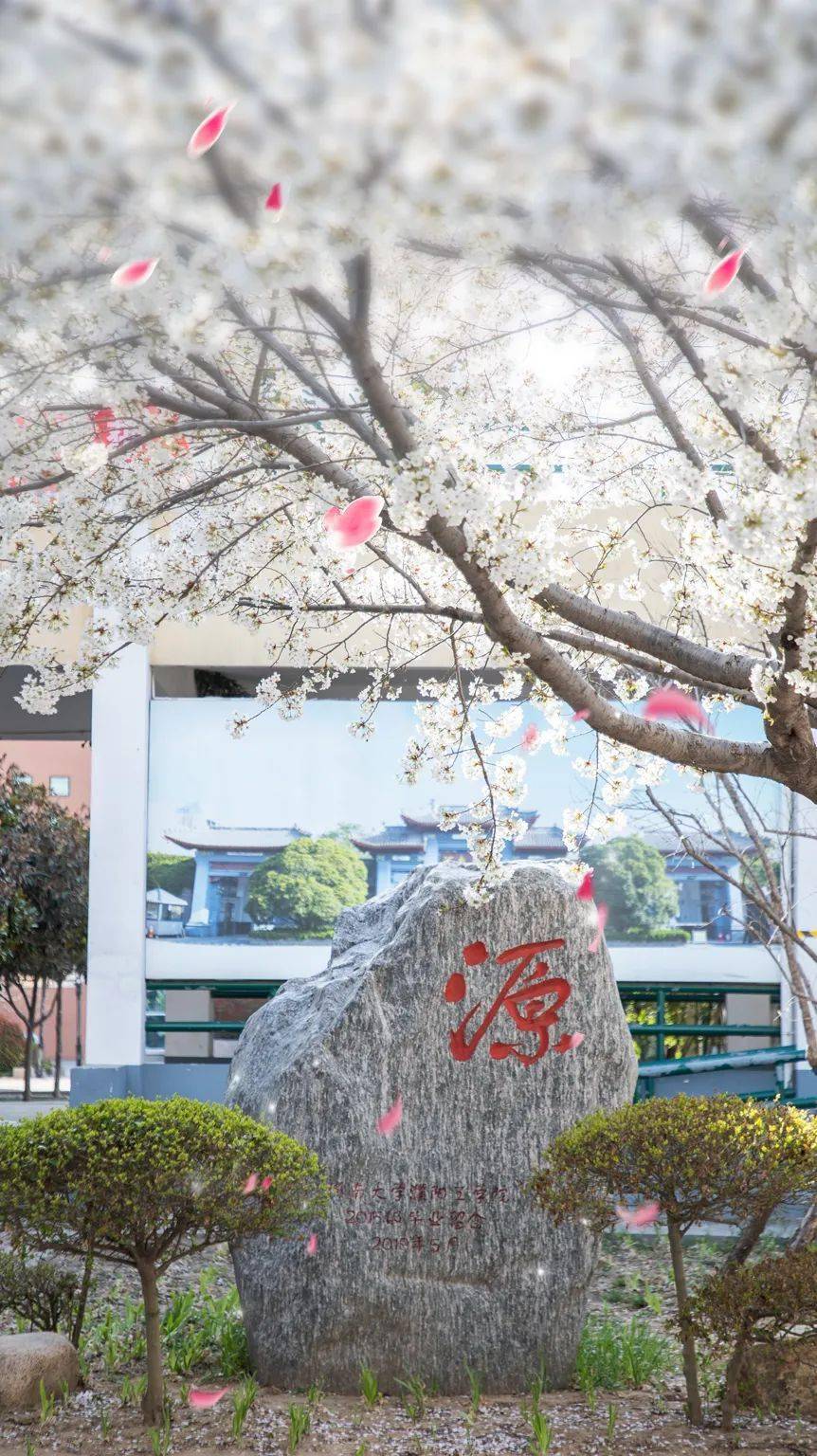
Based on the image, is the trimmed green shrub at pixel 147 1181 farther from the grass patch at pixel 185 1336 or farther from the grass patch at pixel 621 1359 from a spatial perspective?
the grass patch at pixel 621 1359

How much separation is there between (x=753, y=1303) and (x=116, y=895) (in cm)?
530

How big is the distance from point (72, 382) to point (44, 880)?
10091 mm

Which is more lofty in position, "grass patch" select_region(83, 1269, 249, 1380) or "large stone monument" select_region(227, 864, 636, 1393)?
"large stone monument" select_region(227, 864, 636, 1393)

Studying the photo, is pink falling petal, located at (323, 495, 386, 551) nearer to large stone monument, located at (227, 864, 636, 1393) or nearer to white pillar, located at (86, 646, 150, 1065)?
large stone monument, located at (227, 864, 636, 1393)

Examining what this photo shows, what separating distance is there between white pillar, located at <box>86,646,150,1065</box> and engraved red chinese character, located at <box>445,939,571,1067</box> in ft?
12.8

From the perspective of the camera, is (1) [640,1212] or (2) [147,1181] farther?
(1) [640,1212]

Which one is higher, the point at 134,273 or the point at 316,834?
the point at 134,273

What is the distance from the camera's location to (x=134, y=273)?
2236 mm

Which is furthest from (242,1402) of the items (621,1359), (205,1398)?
(621,1359)

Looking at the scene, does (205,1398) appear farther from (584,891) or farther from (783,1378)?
(584,891)

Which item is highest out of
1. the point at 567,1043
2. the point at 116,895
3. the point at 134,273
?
the point at 134,273

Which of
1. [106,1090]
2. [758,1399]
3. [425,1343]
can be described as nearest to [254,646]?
[106,1090]

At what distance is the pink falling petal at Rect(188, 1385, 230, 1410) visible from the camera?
14.7 ft

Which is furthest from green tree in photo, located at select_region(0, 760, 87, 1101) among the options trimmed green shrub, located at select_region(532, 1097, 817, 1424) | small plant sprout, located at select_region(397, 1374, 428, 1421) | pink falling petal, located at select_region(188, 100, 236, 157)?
pink falling petal, located at select_region(188, 100, 236, 157)
